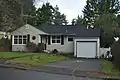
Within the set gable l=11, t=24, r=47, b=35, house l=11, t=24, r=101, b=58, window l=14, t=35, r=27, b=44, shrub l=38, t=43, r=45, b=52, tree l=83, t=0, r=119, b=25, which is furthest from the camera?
tree l=83, t=0, r=119, b=25

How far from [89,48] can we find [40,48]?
705 cm

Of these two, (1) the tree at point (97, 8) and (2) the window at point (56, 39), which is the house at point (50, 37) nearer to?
(2) the window at point (56, 39)

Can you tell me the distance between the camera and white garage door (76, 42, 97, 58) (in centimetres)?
3712

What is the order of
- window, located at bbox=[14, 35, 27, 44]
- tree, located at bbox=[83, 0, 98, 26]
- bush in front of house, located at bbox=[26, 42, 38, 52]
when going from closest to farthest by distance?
bush in front of house, located at bbox=[26, 42, 38, 52] < window, located at bbox=[14, 35, 27, 44] < tree, located at bbox=[83, 0, 98, 26]

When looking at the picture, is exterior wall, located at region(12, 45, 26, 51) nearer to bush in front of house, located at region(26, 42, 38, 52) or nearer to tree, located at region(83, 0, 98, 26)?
bush in front of house, located at region(26, 42, 38, 52)

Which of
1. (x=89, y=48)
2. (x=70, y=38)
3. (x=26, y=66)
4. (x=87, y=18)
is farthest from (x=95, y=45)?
(x=87, y=18)

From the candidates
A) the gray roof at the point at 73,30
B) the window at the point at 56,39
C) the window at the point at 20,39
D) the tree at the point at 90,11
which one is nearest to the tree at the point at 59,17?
the tree at the point at 90,11

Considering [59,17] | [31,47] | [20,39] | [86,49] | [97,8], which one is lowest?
[86,49]

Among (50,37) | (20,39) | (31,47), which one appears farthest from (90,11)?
(31,47)

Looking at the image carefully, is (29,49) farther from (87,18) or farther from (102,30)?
(87,18)

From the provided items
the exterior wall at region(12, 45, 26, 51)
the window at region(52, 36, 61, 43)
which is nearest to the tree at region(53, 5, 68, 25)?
the window at region(52, 36, 61, 43)

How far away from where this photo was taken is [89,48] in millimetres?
37281

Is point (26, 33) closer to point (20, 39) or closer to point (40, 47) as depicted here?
point (20, 39)

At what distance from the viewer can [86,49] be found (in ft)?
122
